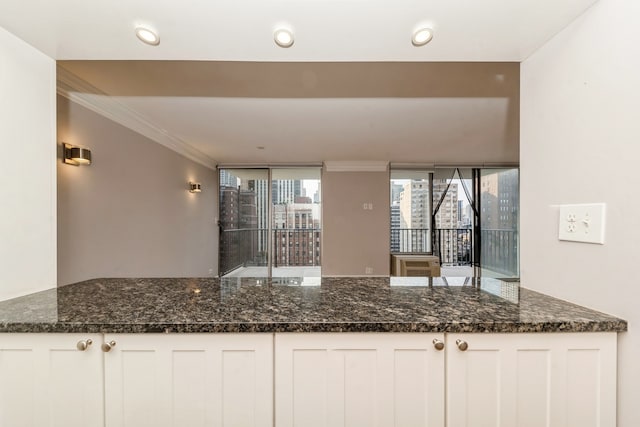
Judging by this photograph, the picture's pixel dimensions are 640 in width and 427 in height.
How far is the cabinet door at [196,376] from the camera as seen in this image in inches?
32.7

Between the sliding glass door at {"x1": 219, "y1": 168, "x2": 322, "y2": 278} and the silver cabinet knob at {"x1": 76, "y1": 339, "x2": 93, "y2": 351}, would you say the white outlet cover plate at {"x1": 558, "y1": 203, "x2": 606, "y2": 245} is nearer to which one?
the silver cabinet knob at {"x1": 76, "y1": 339, "x2": 93, "y2": 351}

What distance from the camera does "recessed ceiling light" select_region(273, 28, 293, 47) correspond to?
1061mm

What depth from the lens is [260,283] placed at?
1.36 meters

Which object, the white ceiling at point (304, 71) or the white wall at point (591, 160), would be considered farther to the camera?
the white ceiling at point (304, 71)

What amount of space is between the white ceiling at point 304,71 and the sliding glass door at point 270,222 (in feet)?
2.90

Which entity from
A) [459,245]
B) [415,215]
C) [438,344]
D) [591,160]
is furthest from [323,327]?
[459,245]

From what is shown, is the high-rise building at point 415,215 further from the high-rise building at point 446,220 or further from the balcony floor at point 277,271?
the balcony floor at point 277,271

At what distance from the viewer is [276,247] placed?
5.70 meters

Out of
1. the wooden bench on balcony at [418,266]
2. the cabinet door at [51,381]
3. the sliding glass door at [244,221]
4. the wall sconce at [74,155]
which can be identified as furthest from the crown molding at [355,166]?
the cabinet door at [51,381]

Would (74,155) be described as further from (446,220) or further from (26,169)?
(446,220)

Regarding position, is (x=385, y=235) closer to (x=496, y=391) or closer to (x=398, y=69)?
(x=398, y=69)

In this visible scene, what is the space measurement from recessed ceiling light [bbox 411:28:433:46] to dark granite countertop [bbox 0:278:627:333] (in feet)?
3.44

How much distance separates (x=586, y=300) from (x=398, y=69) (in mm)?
1754

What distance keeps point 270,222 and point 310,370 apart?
15.9 feet
